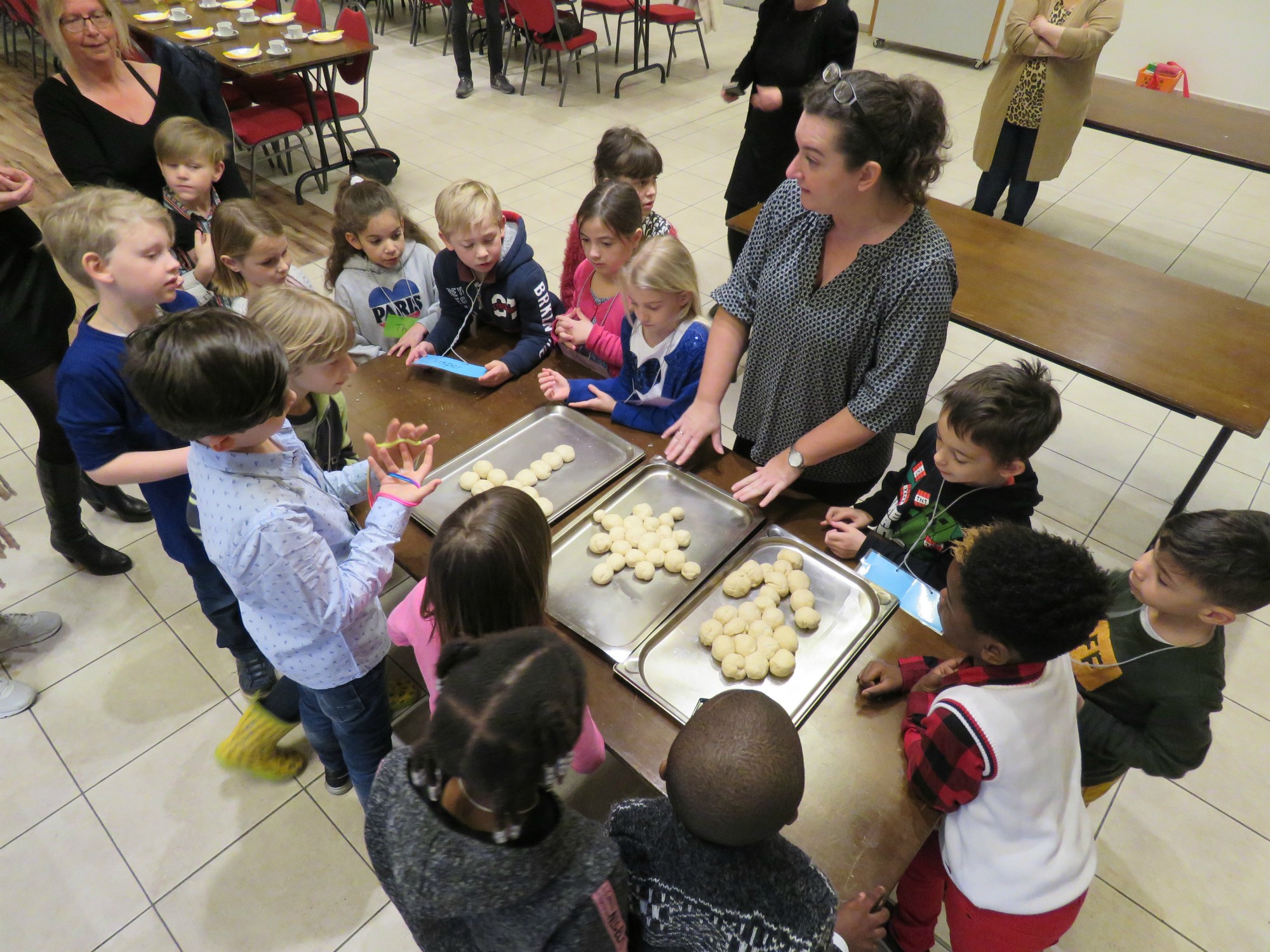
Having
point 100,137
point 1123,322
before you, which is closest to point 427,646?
point 100,137

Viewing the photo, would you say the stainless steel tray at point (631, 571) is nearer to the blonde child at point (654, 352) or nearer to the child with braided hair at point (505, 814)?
the blonde child at point (654, 352)

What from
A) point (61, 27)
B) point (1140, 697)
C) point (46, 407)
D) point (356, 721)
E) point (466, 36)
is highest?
point (61, 27)

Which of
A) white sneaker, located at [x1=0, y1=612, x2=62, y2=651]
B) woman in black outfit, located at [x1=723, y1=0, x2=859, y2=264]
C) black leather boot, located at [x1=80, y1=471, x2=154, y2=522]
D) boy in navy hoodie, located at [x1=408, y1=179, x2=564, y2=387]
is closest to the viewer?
boy in navy hoodie, located at [x1=408, y1=179, x2=564, y2=387]

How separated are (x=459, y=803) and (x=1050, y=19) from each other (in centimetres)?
449

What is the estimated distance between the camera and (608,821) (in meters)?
1.03

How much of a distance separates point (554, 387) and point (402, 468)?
20.9 inches

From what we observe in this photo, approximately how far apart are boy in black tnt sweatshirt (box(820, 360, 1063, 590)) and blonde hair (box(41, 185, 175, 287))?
5.74 ft

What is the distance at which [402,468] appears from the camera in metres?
1.58

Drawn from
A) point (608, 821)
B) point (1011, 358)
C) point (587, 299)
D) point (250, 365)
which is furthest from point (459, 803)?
point (1011, 358)

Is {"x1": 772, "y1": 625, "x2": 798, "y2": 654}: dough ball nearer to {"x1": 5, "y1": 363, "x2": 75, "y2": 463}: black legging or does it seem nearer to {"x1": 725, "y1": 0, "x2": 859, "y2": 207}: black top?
{"x1": 5, "y1": 363, "x2": 75, "y2": 463}: black legging

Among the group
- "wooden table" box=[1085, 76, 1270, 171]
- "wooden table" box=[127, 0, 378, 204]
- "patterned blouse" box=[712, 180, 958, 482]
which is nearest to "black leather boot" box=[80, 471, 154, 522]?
"patterned blouse" box=[712, 180, 958, 482]

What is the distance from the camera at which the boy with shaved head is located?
0.85m

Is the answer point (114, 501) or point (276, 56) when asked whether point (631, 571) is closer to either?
point (114, 501)

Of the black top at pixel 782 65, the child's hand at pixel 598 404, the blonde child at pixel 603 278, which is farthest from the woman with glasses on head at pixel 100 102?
the black top at pixel 782 65
